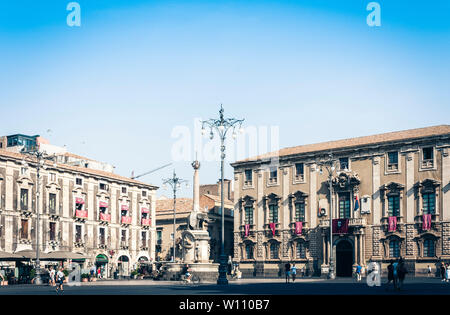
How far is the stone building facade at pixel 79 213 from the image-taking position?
60.5 metres

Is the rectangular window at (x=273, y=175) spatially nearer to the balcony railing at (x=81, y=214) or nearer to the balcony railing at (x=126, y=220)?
the balcony railing at (x=126, y=220)

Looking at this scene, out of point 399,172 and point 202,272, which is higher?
point 399,172

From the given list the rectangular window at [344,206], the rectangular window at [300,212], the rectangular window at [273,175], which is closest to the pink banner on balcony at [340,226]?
the rectangular window at [344,206]

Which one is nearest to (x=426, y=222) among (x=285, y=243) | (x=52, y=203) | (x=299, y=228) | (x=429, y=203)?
(x=429, y=203)

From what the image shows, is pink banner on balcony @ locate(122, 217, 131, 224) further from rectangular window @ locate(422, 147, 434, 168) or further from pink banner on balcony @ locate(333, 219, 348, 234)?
rectangular window @ locate(422, 147, 434, 168)

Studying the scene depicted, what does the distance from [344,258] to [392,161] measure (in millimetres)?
10952

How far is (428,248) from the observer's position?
6153 cm

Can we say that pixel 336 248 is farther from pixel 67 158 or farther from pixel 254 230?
pixel 67 158

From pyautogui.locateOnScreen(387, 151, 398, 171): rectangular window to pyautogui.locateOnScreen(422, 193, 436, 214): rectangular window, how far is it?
4.13 meters

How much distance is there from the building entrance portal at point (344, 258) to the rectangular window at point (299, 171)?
851 centimetres

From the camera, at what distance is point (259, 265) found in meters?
73.5

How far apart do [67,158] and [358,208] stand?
116 feet
